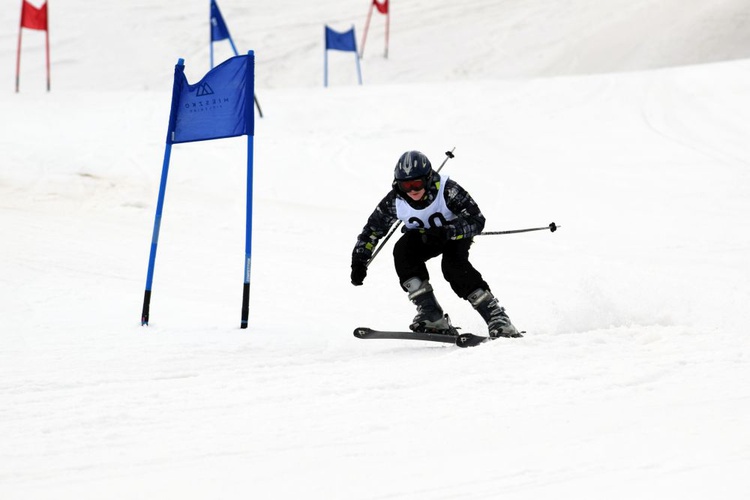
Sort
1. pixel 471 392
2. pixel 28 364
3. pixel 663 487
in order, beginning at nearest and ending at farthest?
pixel 663 487
pixel 471 392
pixel 28 364

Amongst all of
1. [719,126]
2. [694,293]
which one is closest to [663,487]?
[694,293]

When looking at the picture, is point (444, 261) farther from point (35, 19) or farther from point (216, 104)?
point (35, 19)

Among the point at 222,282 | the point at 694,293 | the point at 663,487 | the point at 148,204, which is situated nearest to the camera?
the point at 663,487

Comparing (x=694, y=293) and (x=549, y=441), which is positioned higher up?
(x=694, y=293)

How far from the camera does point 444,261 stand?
6.16 m

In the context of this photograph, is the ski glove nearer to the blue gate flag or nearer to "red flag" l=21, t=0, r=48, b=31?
the blue gate flag

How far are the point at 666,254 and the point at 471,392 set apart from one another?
6.17 metres

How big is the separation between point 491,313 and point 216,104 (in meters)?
2.55

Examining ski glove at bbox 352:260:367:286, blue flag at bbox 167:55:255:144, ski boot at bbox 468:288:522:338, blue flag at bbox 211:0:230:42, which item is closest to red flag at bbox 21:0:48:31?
blue flag at bbox 211:0:230:42

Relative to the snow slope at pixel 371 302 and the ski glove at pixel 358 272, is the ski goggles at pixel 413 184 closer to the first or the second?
the ski glove at pixel 358 272

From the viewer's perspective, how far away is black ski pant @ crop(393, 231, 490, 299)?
6.03 metres

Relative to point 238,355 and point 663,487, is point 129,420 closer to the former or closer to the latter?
point 238,355

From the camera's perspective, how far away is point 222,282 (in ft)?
29.5

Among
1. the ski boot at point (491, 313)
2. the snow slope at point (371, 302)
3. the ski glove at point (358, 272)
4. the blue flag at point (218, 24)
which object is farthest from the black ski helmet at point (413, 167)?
the blue flag at point (218, 24)
